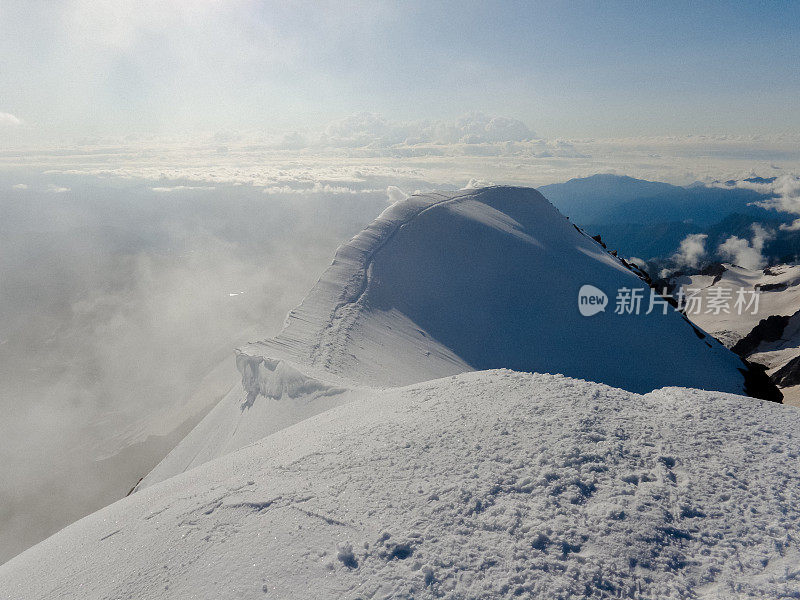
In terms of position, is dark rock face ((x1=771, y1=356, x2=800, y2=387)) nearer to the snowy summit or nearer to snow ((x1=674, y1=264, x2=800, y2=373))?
snow ((x1=674, y1=264, x2=800, y2=373))

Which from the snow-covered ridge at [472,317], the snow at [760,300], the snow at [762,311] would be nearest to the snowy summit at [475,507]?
the snow-covered ridge at [472,317]

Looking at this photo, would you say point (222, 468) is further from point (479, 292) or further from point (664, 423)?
point (479, 292)

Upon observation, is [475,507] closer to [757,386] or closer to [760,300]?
[757,386]

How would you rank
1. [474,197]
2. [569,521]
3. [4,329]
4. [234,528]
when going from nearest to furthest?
[569,521] → [234,528] → [474,197] → [4,329]

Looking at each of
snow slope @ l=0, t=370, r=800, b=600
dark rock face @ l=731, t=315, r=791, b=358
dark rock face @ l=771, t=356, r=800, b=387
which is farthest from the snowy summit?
dark rock face @ l=731, t=315, r=791, b=358

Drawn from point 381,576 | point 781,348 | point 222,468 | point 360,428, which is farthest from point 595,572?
point 781,348

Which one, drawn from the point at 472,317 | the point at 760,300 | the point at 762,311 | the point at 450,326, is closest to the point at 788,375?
the point at 472,317

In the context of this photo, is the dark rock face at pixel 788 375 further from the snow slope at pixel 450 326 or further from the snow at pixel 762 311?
the snow slope at pixel 450 326
